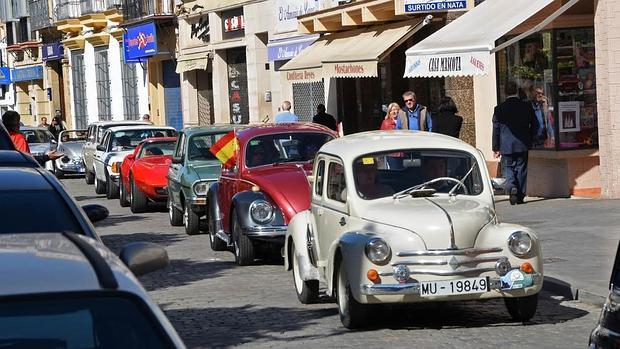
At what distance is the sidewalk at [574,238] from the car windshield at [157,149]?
666 centimetres

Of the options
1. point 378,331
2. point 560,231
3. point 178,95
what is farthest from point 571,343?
point 178,95

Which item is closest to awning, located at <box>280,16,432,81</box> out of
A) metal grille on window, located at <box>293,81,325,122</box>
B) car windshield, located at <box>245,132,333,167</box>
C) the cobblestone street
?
metal grille on window, located at <box>293,81,325,122</box>

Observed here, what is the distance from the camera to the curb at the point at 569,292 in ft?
37.8

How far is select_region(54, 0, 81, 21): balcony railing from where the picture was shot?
190 ft

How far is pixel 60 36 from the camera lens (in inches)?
2511

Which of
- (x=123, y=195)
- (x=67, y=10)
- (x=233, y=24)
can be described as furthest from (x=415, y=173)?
(x=67, y=10)

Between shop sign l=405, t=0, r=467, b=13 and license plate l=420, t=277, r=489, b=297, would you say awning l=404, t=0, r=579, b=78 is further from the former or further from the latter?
license plate l=420, t=277, r=489, b=297

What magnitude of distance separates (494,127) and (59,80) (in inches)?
1899

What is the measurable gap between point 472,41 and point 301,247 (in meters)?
8.47

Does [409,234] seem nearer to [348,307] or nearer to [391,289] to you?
[391,289]

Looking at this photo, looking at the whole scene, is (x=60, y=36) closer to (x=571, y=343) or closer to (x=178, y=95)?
(x=178, y=95)

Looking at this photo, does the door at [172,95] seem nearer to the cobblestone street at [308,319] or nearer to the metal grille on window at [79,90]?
the metal grille on window at [79,90]

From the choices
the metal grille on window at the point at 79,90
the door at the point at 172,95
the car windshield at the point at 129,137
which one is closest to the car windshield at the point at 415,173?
the car windshield at the point at 129,137

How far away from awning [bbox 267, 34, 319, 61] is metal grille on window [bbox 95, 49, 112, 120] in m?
20.2
